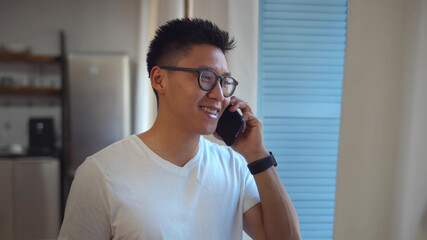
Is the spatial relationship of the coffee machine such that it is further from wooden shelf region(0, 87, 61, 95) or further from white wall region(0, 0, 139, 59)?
white wall region(0, 0, 139, 59)

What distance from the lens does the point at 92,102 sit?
3.10 meters

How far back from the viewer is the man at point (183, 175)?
2.67 ft

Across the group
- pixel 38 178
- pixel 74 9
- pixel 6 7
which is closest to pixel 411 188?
pixel 38 178

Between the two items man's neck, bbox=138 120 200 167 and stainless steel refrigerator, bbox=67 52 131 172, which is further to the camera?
stainless steel refrigerator, bbox=67 52 131 172

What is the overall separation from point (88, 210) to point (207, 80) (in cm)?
53

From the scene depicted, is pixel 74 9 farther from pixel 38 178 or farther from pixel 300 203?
pixel 300 203

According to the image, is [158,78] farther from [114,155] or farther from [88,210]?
[88,210]

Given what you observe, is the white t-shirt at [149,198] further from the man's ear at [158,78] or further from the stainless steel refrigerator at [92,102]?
the stainless steel refrigerator at [92,102]

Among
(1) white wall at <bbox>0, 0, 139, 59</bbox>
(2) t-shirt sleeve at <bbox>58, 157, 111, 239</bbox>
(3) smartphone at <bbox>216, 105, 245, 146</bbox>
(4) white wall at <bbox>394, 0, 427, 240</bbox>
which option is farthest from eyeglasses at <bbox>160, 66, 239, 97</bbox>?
(1) white wall at <bbox>0, 0, 139, 59</bbox>

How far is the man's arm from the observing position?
36.5 inches

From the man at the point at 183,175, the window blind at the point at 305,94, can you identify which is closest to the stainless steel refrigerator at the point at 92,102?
the window blind at the point at 305,94

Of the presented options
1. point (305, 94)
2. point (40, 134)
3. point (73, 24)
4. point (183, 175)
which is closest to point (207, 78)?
point (183, 175)

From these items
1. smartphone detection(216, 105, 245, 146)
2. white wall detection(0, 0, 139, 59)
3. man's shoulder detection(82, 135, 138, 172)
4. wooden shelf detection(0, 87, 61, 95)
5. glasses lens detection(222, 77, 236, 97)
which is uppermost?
white wall detection(0, 0, 139, 59)

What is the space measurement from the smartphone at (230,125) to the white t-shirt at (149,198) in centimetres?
11
